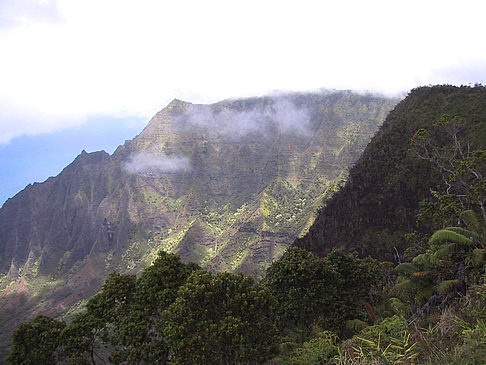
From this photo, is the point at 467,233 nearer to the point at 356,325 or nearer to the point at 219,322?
the point at 356,325

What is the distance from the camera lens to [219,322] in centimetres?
1370

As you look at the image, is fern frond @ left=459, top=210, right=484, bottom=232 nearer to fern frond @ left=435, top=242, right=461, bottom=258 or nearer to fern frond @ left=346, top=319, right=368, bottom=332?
fern frond @ left=435, top=242, right=461, bottom=258

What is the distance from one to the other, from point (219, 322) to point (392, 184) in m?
37.1

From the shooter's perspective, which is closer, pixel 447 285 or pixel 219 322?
pixel 447 285

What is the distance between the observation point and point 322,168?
641ft

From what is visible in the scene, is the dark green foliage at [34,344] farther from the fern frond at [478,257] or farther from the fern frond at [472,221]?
the fern frond at [472,221]

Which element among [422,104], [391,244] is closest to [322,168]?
[422,104]

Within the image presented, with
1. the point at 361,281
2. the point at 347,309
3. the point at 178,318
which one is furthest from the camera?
the point at 361,281

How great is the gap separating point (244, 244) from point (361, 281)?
126 m

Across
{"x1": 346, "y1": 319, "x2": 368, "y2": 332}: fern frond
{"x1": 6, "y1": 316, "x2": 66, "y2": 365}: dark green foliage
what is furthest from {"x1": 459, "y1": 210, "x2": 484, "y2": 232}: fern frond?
{"x1": 6, "y1": 316, "x2": 66, "y2": 365}: dark green foliage

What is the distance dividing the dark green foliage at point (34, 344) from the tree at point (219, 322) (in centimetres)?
604

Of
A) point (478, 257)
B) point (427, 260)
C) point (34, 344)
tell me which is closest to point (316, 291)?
point (427, 260)

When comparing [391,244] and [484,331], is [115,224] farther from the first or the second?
[484,331]

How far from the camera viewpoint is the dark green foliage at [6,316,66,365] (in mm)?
16047
